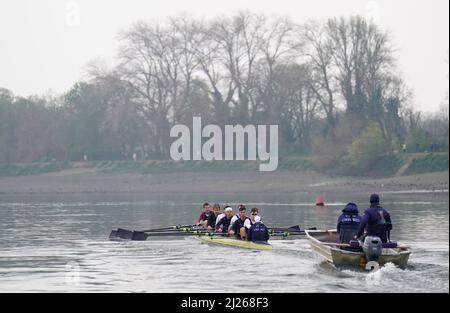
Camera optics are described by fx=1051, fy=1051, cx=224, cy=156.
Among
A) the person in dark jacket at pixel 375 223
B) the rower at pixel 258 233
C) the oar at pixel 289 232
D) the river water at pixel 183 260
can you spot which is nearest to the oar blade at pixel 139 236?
the river water at pixel 183 260

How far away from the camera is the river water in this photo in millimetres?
23672

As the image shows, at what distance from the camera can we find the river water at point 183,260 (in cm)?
2367

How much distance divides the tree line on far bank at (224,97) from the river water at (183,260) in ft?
126

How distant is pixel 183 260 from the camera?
98.0 feet

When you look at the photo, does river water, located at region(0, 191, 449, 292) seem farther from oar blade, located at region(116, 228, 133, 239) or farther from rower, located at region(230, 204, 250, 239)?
rower, located at region(230, 204, 250, 239)

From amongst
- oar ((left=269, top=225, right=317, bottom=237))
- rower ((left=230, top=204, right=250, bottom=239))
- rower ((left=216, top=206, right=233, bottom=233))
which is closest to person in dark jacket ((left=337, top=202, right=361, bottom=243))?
rower ((left=230, top=204, right=250, bottom=239))

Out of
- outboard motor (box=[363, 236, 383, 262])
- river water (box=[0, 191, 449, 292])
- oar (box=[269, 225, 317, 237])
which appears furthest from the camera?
oar (box=[269, 225, 317, 237])

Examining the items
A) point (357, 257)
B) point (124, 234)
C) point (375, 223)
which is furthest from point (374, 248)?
point (124, 234)

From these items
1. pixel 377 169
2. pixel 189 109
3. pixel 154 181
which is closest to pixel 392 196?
pixel 377 169

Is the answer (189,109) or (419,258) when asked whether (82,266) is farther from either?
(189,109)

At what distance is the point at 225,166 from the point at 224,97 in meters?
11.8

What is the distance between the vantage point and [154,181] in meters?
87.9

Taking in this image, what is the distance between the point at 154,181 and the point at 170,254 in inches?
2210

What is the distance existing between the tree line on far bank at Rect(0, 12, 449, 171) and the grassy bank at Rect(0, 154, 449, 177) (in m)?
2.56
